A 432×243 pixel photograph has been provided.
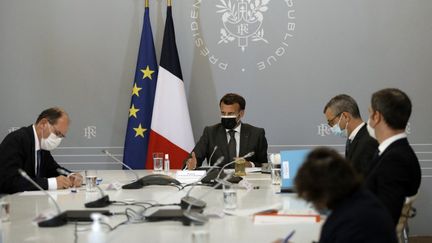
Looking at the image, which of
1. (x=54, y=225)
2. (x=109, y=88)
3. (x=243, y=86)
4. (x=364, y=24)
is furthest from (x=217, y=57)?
(x=54, y=225)

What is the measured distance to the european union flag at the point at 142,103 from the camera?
5402 millimetres

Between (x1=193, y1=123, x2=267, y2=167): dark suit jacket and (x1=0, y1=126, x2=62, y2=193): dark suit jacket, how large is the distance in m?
1.41

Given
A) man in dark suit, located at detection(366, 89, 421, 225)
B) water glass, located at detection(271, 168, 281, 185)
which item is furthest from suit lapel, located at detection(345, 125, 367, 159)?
man in dark suit, located at detection(366, 89, 421, 225)

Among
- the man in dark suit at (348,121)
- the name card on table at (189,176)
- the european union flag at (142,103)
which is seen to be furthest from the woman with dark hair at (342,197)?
the european union flag at (142,103)

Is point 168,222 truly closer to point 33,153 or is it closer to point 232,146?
point 33,153

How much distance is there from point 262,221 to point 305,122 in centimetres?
320

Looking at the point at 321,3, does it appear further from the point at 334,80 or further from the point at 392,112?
the point at 392,112

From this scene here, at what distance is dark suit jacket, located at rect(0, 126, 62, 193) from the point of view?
11.7ft

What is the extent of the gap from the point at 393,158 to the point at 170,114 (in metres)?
3.12

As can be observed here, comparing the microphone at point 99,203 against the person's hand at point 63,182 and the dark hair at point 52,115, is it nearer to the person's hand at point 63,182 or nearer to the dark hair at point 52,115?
the person's hand at point 63,182

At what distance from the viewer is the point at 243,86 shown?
221 inches

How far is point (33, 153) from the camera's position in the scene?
12.9ft

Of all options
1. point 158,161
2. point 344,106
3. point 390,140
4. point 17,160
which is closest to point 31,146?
point 17,160

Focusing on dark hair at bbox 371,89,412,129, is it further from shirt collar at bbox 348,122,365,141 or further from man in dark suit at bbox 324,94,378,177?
shirt collar at bbox 348,122,365,141
